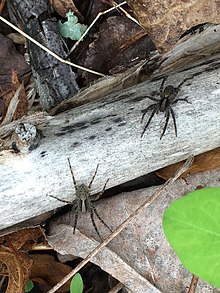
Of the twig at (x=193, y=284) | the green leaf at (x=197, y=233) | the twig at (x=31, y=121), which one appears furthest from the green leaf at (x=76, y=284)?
the green leaf at (x=197, y=233)

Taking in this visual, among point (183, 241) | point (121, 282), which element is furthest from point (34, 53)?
point (183, 241)

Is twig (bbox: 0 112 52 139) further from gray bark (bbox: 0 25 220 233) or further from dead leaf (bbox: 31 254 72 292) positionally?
dead leaf (bbox: 31 254 72 292)

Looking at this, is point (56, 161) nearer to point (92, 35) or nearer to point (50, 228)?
point (50, 228)

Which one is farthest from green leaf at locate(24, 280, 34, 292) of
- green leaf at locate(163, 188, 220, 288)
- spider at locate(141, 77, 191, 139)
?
green leaf at locate(163, 188, 220, 288)

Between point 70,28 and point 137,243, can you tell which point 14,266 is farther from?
point 70,28

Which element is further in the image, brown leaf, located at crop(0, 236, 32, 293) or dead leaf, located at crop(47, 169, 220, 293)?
brown leaf, located at crop(0, 236, 32, 293)

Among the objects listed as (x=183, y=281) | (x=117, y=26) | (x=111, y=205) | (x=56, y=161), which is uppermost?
(x=117, y=26)
